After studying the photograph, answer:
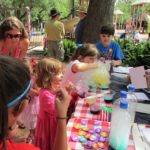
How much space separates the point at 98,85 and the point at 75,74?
0.28m

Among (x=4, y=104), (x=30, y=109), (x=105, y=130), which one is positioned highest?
(x=4, y=104)

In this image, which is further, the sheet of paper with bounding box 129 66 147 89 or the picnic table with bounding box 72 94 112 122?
the sheet of paper with bounding box 129 66 147 89

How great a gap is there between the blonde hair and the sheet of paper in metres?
0.72

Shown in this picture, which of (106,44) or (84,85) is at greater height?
(106,44)

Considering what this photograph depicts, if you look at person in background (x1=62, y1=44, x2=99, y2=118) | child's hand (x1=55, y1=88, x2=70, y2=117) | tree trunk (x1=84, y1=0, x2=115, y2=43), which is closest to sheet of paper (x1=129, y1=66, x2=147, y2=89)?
person in background (x1=62, y1=44, x2=99, y2=118)

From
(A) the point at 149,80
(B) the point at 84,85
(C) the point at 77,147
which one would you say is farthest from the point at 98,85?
(C) the point at 77,147

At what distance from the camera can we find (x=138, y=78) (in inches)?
85.7

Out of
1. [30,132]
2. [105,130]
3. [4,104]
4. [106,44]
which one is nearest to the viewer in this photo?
[4,104]

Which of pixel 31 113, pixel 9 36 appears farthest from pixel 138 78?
pixel 9 36

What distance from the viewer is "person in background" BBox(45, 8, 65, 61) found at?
20.4 ft

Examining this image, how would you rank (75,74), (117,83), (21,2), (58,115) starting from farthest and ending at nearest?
1. (21,2)
2. (117,83)
3. (75,74)
4. (58,115)

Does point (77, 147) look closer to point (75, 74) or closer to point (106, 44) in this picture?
point (75, 74)

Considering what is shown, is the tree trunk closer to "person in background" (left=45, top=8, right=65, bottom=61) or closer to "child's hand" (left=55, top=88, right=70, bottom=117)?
"person in background" (left=45, top=8, right=65, bottom=61)

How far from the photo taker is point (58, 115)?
1.23 m
